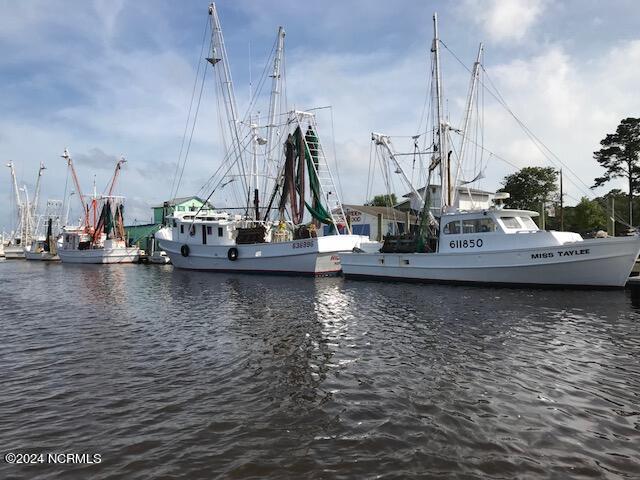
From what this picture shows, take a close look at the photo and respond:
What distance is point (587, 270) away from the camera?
2109 centimetres

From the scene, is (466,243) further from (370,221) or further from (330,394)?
(370,221)

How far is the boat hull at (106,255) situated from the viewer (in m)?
57.0

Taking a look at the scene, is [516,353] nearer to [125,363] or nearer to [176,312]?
[125,363]

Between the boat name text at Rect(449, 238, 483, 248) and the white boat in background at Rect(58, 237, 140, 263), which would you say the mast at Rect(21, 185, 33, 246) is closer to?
the white boat in background at Rect(58, 237, 140, 263)

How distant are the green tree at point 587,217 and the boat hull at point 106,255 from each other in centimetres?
5365

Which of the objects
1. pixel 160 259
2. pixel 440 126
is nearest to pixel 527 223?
pixel 440 126

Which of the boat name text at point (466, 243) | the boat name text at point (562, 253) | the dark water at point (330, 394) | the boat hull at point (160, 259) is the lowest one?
the dark water at point (330, 394)

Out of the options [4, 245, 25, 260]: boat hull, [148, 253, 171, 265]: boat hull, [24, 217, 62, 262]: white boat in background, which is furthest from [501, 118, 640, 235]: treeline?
[4, 245, 25, 260]: boat hull

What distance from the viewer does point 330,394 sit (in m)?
8.22

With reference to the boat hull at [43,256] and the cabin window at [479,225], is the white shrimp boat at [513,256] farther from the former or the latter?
the boat hull at [43,256]

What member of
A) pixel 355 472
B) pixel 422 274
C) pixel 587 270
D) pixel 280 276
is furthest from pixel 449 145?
pixel 355 472

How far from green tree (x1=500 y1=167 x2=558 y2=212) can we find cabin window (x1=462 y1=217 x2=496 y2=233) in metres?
38.1

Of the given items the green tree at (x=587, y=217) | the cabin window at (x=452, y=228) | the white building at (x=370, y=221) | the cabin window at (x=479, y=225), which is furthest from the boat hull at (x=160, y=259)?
the green tree at (x=587, y=217)

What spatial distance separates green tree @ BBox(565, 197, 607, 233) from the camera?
48312 millimetres
